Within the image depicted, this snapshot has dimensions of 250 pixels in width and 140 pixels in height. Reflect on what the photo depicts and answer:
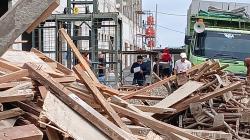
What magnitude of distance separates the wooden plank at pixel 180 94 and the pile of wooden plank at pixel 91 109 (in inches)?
0.5

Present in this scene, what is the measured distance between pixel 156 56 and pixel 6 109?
1543cm

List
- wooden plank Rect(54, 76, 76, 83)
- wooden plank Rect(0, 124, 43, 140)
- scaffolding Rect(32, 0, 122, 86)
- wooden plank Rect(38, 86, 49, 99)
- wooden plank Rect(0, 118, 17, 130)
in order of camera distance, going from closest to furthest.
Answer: wooden plank Rect(0, 124, 43, 140) < wooden plank Rect(0, 118, 17, 130) < wooden plank Rect(38, 86, 49, 99) < wooden plank Rect(54, 76, 76, 83) < scaffolding Rect(32, 0, 122, 86)

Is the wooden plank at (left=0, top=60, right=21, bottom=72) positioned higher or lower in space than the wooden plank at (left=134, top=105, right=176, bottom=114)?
higher

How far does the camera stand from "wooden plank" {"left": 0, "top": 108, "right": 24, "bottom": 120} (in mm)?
4086

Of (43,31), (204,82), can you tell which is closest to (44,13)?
(204,82)

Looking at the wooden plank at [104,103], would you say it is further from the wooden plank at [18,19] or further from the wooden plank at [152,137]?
the wooden plank at [18,19]

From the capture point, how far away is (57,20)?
1459cm

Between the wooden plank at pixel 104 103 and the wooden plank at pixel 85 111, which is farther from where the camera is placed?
the wooden plank at pixel 104 103

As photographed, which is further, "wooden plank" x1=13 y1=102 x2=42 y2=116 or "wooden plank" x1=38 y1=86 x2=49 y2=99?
"wooden plank" x1=38 y1=86 x2=49 y2=99

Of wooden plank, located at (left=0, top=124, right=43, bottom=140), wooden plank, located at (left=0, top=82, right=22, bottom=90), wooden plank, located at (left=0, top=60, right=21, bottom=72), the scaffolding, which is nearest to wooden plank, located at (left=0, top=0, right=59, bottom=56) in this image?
wooden plank, located at (left=0, top=124, right=43, bottom=140)

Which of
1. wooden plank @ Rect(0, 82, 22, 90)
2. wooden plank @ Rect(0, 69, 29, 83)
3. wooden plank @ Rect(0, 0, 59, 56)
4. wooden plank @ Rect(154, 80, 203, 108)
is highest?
wooden plank @ Rect(0, 0, 59, 56)

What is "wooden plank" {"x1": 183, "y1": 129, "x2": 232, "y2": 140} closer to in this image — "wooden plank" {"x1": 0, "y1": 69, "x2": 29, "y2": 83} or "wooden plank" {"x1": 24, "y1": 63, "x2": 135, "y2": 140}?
"wooden plank" {"x1": 24, "y1": 63, "x2": 135, "y2": 140}

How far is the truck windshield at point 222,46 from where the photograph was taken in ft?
54.0

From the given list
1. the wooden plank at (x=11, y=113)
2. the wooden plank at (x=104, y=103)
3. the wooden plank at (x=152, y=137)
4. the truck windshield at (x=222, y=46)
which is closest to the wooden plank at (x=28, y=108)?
the wooden plank at (x=11, y=113)
